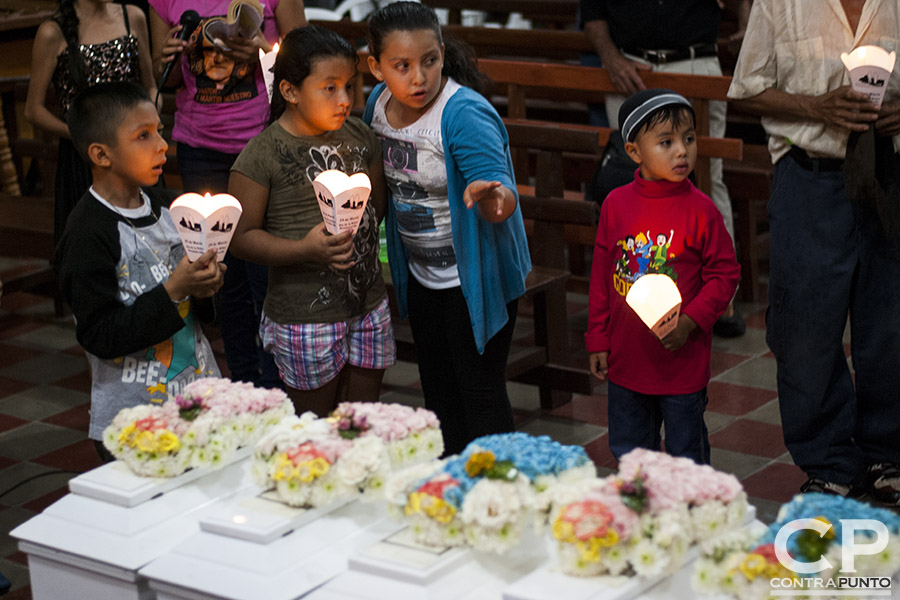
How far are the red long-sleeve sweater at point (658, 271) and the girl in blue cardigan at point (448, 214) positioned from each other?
10.3 inches

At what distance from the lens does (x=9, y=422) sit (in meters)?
5.05

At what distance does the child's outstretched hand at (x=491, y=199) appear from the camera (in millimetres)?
2883

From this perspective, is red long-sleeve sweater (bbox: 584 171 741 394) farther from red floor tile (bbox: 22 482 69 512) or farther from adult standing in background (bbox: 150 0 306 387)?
red floor tile (bbox: 22 482 69 512)

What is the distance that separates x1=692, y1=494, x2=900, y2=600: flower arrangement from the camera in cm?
189

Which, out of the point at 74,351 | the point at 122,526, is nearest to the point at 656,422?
the point at 122,526

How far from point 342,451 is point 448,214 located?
1.14 metres

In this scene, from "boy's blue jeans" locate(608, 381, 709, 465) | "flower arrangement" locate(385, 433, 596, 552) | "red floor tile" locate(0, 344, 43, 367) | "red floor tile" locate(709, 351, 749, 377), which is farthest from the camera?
"red floor tile" locate(0, 344, 43, 367)

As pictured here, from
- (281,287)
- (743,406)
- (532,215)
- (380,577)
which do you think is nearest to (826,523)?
(380,577)

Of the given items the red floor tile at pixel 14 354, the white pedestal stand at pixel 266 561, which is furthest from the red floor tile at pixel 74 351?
the white pedestal stand at pixel 266 561

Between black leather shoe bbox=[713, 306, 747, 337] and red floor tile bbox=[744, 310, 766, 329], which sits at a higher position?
black leather shoe bbox=[713, 306, 747, 337]

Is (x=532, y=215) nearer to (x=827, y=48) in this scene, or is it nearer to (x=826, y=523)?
(x=827, y=48)

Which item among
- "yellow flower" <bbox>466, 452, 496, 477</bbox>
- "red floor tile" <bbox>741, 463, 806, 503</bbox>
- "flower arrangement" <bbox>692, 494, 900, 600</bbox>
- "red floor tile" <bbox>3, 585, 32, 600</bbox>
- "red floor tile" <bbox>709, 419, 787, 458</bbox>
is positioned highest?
"yellow flower" <bbox>466, 452, 496, 477</bbox>

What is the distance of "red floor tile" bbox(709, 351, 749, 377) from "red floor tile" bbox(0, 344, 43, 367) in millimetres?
3358

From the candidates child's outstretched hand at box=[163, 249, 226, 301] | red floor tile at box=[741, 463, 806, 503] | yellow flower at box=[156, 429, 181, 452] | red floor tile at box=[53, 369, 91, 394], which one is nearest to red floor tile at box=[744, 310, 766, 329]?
red floor tile at box=[741, 463, 806, 503]
